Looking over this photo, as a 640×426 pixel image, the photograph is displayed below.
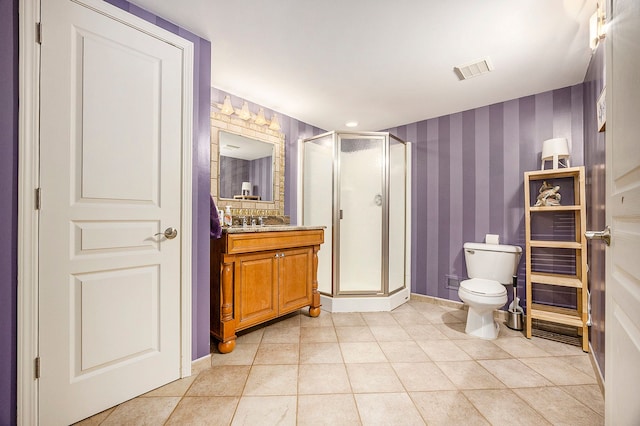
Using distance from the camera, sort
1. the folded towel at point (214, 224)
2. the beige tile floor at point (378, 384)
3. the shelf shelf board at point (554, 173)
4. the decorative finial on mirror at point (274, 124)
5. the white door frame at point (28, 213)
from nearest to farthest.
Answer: the white door frame at point (28, 213) → the beige tile floor at point (378, 384) → the folded towel at point (214, 224) → the shelf shelf board at point (554, 173) → the decorative finial on mirror at point (274, 124)

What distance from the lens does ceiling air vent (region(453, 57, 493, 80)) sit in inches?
83.3

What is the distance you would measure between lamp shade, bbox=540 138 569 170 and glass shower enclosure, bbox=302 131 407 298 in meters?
1.40

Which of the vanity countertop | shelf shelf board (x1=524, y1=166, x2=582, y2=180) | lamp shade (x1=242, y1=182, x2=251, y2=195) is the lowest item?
the vanity countertop

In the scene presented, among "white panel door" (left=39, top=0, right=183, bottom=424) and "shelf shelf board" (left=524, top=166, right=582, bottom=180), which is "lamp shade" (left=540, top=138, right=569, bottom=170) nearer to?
"shelf shelf board" (left=524, top=166, right=582, bottom=180)

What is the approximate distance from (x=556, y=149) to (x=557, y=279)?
1.10 metres

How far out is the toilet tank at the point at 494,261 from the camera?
98.9 inches

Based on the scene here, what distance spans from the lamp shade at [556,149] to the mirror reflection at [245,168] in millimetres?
2633

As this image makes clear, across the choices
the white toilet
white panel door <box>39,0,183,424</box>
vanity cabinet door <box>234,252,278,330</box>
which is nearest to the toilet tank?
the white toilet

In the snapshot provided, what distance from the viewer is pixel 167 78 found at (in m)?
1.63

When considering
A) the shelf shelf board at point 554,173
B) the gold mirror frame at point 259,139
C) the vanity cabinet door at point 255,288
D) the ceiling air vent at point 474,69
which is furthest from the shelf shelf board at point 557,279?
the gold mirror frame at point 259,139

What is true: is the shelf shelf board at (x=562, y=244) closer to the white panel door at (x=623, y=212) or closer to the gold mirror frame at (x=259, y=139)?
the white panel door at (x=623, y=212)

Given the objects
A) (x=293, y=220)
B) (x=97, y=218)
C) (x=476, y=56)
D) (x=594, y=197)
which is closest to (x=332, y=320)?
(x=293, y=220)

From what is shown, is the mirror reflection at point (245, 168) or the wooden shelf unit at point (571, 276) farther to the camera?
the mirror reflection at point (245, 168)

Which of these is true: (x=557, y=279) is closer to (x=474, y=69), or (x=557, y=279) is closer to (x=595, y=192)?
(x=595, y=192)
